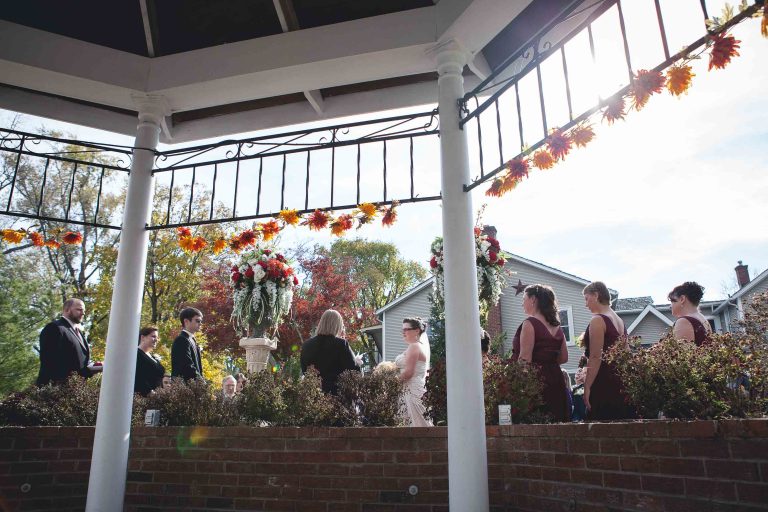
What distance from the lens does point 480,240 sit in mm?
6332

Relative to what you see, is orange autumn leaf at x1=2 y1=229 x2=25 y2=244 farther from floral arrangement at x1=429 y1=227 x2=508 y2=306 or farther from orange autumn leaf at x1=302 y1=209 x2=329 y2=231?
floral arrangement at x1=429 y1=227 x2=508 y2=306

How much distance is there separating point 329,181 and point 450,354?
7.08 ft

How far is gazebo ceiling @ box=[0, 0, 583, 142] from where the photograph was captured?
4832mm

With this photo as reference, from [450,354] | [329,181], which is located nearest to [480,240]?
[329,181]

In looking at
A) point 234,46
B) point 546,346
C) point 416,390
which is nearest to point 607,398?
point 546,346

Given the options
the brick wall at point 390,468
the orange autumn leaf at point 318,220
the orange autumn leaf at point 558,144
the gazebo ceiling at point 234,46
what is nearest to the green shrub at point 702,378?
the brick wall at point 390,468

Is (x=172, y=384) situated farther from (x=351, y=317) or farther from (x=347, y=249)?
(x=347, y=249)

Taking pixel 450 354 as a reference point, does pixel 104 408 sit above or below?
below

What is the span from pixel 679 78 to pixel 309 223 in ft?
11.3

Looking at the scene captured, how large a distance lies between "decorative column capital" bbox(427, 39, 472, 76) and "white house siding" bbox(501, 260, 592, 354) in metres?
16.8

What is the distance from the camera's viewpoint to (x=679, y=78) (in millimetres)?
3057

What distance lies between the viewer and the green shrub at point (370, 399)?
14.7 ft

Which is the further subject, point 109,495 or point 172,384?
point 172,384

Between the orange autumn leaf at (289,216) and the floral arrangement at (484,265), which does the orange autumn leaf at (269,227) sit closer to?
the orange autumn leaf at (289,216)
